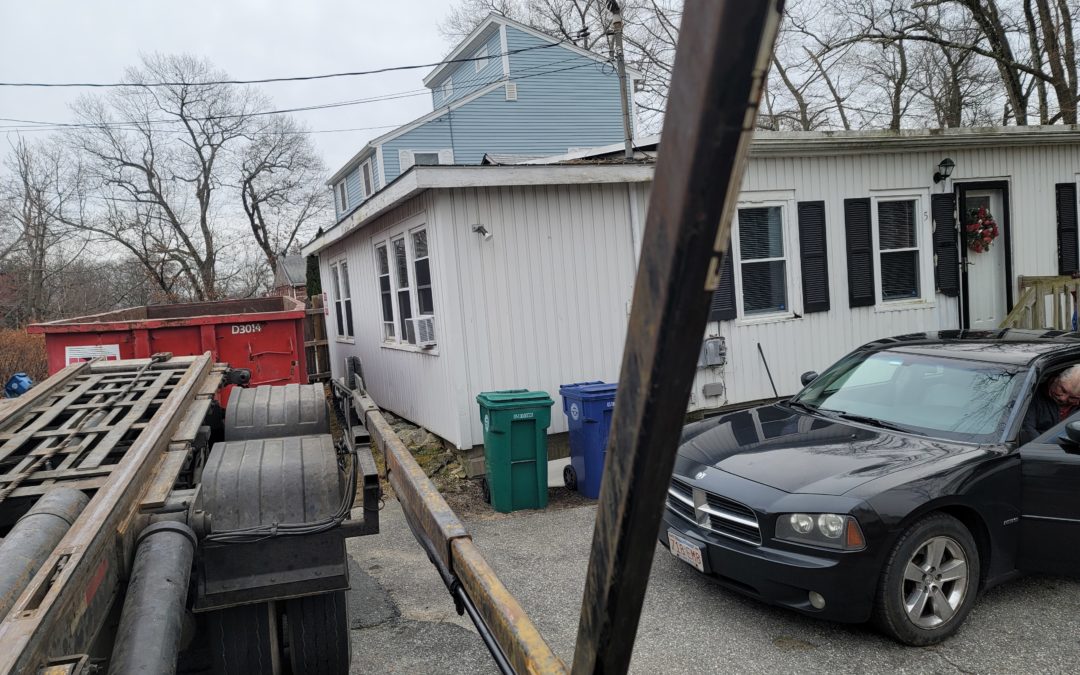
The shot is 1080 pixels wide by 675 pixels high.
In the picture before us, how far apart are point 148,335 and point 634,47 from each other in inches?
994

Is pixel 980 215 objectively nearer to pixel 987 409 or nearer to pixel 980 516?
pixel 987 409

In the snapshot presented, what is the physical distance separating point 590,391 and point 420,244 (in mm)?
2880

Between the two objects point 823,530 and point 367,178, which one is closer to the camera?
point 823,530

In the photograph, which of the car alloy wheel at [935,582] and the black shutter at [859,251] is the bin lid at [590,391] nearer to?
the car alloy wheel at [935,582]

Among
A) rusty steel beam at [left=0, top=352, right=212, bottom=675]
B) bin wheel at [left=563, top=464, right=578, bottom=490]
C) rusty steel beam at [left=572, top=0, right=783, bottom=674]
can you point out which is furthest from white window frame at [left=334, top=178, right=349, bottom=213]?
rusty steel beam at [left=572, top=0, right=783, bottom=674]

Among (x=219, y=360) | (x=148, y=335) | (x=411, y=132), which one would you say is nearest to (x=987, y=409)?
(x=219, y=360)

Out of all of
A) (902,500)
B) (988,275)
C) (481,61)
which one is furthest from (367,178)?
(902,500)

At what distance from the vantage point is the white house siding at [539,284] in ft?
26.5

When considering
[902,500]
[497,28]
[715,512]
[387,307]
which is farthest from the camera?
[497,28]

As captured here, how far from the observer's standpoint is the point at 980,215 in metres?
10.8

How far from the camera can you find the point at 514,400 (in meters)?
7.14

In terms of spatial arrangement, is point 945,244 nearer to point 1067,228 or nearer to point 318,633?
point 1067,228

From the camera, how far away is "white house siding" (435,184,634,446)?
807cm

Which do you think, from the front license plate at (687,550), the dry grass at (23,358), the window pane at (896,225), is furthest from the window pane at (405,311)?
the dry grass at (23,358)
